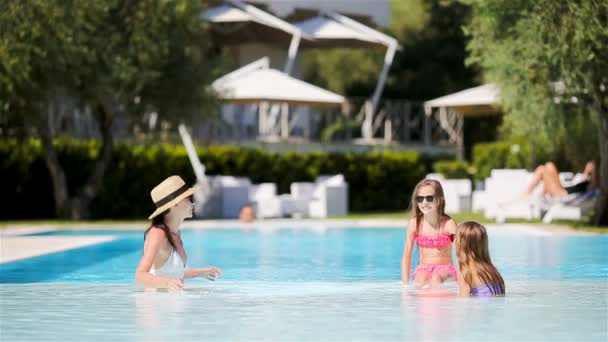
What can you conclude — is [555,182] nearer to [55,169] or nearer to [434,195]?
[55,169]

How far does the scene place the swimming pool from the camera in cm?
684

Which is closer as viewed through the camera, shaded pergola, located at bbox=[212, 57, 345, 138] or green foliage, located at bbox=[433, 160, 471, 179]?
shaded pergola, located at bbox=[212, 57, 345, 138]

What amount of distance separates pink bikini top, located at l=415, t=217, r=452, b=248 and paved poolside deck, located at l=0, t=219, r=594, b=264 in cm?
528

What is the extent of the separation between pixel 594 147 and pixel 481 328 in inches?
767

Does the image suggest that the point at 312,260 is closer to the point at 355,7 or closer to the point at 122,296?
the point at 122,296

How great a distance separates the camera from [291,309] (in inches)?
319

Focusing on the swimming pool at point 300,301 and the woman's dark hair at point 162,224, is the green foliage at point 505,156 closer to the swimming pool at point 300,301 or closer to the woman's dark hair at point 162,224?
the swimming pool at point 300,301

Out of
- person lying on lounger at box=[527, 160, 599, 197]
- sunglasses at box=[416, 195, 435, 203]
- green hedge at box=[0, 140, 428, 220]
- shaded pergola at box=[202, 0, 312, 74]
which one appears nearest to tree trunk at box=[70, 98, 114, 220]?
green hedge at box=[0, 140, 428, 220]

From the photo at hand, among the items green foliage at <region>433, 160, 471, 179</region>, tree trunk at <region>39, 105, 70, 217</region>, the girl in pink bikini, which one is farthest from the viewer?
green foliage at <region>433, 160, 471, 179</region>

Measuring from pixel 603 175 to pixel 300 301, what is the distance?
12.0 metres

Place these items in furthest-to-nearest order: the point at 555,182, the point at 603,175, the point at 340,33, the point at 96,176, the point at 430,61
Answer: the point at 430,61 < the point at 340,33 < the point at 96,176 < the point at 555,182 < the point at 603,175

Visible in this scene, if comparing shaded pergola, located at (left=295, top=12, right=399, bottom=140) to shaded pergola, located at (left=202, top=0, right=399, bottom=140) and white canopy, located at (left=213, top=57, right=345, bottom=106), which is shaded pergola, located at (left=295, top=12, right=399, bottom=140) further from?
white canopy, located at (left=213, top=57, right=345, bottom=106)

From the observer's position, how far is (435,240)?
9.23m

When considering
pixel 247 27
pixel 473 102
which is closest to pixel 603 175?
pixel 473 102
